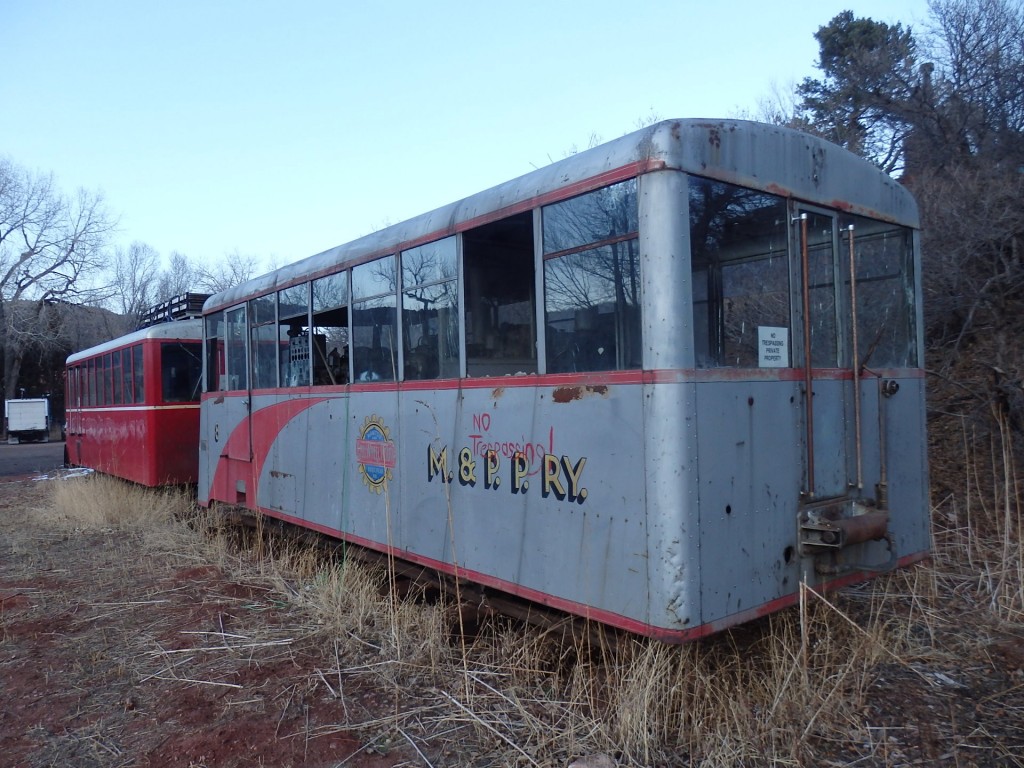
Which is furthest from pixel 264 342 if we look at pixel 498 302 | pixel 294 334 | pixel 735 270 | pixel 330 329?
pixel 735 270

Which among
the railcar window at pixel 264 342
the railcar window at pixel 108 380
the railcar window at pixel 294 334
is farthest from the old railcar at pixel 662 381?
the railcar window at pixel 108 380

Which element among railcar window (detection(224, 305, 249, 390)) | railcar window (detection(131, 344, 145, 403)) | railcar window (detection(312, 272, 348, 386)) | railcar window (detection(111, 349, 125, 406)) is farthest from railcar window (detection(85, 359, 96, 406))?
railcar window (detection(312, 272, 348, 386))

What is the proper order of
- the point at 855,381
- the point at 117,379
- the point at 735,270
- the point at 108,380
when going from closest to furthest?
the point at 735,270
the point at 855,381
the point at 117,379
the point at 108,380

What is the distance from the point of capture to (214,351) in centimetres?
960

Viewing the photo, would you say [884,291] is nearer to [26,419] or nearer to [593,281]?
[593,281]

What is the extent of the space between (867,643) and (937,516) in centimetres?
337

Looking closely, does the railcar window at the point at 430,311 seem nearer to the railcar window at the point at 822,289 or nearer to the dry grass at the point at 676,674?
the dry grass at the point at 676,674

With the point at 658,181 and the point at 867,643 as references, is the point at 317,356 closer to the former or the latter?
the point at 658,181

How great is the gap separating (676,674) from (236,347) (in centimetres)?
617

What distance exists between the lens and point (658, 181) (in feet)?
12.5

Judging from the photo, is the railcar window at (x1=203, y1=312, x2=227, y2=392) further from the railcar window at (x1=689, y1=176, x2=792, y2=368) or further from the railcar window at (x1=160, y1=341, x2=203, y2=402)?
the railcar window at (x1=689, y1=176, x2=792, y2=368)

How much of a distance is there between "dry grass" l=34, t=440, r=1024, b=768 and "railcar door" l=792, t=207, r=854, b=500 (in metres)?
0.74

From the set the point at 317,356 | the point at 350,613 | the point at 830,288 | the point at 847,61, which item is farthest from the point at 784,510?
the point at 847,61

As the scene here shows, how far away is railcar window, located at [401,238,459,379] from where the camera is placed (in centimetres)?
527
